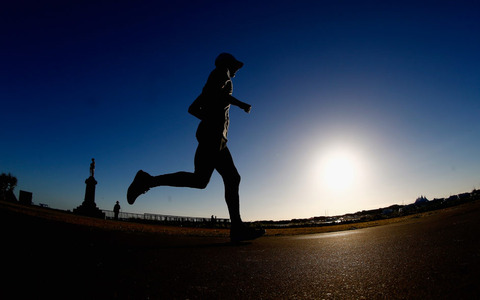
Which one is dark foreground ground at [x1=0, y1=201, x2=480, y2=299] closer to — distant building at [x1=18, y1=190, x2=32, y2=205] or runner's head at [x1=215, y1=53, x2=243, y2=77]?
runner's head at [x1=215, y1=53, x2=243, y2=77]

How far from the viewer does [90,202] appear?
23766 millimetres

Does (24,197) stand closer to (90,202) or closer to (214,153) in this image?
(90,202)

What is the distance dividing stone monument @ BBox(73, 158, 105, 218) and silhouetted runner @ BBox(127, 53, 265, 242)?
25.2m

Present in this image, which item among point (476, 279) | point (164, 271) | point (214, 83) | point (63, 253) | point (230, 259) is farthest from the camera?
point (214, 83)

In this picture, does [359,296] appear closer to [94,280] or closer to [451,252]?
[451,252]

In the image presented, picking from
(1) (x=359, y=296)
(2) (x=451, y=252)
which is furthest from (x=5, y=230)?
(2) (x=451, y=252)

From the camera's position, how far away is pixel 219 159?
3225mm

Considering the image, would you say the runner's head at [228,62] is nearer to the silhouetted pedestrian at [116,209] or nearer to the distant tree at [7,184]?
the silhouetted pedestrian at [116,209]

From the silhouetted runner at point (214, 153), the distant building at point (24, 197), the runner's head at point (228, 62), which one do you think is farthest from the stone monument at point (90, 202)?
the runner's head at point (228, 62)

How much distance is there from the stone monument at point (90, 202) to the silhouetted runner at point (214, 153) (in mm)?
25207

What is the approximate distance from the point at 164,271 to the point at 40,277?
1.88 ft

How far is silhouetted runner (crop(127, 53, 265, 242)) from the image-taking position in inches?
118

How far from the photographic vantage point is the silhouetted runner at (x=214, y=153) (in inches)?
118

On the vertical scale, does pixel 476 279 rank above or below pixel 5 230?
below
